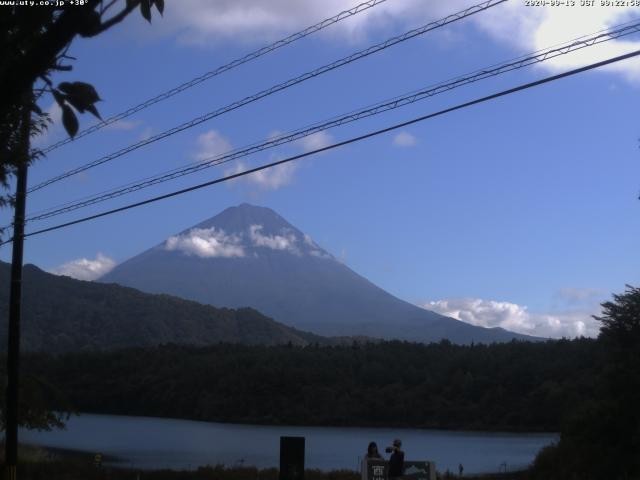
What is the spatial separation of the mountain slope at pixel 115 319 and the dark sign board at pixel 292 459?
389 ft

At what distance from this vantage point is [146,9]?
4.05 meters

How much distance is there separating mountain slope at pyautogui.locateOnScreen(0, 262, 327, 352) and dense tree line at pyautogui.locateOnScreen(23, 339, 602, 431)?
39.9 m

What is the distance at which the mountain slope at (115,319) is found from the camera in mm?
140750

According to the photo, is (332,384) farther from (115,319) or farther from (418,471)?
(418,471)

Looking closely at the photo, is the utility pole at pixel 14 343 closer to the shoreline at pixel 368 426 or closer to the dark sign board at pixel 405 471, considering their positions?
the dark sign board at pixel 405 471

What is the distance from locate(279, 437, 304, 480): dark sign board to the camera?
1498 centimetres

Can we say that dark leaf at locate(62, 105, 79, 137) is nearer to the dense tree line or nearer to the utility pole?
the utility pole

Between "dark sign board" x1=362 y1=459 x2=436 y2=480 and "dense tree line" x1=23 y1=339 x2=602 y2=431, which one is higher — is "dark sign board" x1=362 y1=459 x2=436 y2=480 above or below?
below

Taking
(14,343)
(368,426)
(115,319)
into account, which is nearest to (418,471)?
(14,343)

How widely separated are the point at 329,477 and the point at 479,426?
58.9 metres

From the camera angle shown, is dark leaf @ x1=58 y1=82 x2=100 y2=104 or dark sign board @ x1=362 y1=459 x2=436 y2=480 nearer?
dark leaf @ x1=58 y1=82 x2=100 y2=104

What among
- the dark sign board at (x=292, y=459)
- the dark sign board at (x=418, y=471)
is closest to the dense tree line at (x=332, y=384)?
the dark sign board at (x=292, y=459)

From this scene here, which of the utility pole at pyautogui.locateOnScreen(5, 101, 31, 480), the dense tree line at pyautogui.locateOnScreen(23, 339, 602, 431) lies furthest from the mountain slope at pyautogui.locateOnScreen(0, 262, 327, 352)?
the utility pole at pyautogui.locateOnScreen(5, 101, 31, 480)

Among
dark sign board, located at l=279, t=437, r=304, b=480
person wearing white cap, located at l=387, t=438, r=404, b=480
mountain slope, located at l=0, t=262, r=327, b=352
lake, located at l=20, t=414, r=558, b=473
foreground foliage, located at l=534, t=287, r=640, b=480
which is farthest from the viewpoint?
mountain slope, located at l=0, t=262, r=327, b=352
